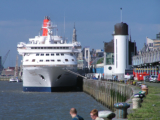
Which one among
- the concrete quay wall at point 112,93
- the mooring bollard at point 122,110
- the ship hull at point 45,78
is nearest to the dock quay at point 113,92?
the concrete quay wall at point 112,93

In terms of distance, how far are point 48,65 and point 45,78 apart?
205 centimetres

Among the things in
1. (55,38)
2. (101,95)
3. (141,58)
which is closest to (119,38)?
(141,58)

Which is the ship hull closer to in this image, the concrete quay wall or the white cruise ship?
the white cruise ship

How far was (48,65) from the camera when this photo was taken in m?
50.6

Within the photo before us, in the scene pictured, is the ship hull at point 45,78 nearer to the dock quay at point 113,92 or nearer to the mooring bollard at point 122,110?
the dock quay at point 113,92

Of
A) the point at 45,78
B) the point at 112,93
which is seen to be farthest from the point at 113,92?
the point at 45,78

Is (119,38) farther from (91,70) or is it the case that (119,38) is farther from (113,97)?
(91,70)

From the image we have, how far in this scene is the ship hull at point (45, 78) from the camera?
49.0 m

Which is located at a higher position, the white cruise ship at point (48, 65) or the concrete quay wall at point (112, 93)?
the white cruise ship at point (48, 65)

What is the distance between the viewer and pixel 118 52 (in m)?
57.7

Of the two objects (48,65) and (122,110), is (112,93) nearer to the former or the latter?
(122,110)

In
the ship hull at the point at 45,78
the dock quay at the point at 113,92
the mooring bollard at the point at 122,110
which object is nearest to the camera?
the mooring bollard at the point at 122,110

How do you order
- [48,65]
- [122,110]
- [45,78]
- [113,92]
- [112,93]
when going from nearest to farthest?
[122,110] → [113,92] → [112,93] → [45,78] → [48,65]

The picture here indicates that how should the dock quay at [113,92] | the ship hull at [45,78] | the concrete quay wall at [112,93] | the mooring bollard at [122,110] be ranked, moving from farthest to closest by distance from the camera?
the ship hull at [45,78]
the concrete quay wall at [112,93]
the dock quay at [113,92]
the mooring bollard at [122,110]
